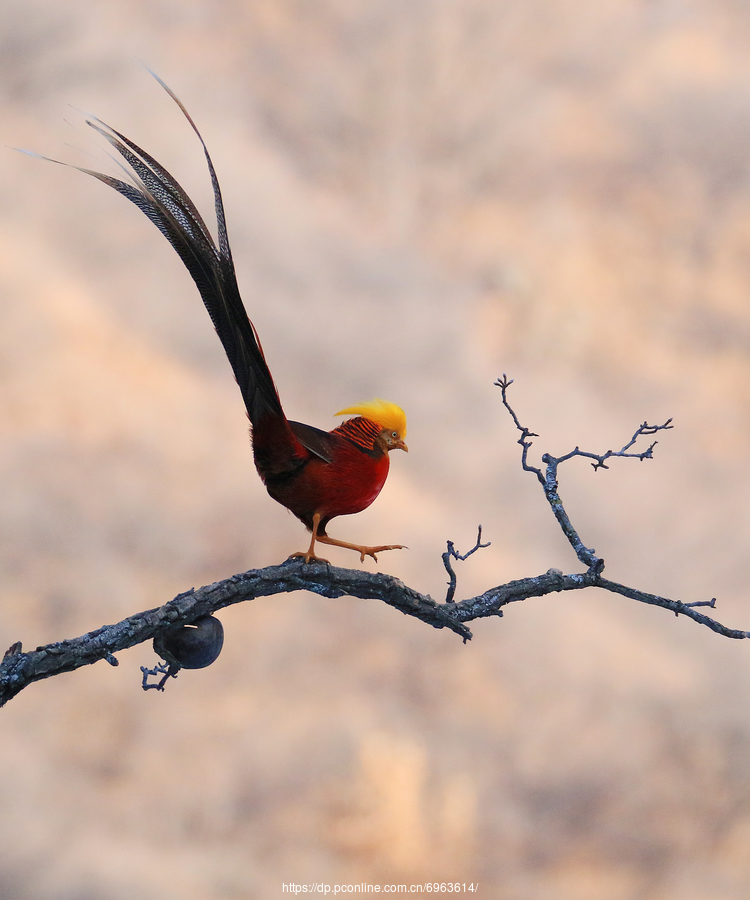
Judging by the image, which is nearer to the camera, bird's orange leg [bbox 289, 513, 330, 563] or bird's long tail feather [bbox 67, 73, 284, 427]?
bird's long tail feather [bbox 67, 73, 284, 427]

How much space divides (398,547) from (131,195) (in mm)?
2031

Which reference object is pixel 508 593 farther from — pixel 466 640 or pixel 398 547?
pixel 398 547

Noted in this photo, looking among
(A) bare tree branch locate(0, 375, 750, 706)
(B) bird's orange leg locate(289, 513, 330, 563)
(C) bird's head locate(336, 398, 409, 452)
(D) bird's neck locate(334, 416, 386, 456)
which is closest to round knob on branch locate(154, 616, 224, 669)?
(A) bare tree branch locate(0, 375, 750, 706)

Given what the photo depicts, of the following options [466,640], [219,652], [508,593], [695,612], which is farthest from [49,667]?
[695,612]

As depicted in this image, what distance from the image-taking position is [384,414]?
12.2 ft

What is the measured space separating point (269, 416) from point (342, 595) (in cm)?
105

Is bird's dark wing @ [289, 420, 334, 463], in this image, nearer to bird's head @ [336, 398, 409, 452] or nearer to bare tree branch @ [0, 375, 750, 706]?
bird's head @ [336, 398, 409, 452]

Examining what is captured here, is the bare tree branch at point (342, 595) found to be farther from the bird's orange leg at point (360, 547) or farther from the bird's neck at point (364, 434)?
the bird's neck at point (364, 434)

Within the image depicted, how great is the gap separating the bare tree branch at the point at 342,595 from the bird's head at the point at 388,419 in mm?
572

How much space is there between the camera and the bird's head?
3.72 meters

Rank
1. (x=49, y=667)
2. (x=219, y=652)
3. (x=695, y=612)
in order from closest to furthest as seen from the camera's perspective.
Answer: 1. (x=49, y=667)
2. (x=219, y=652)
3. (x=695, y=612)

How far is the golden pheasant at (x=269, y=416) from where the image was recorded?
2998mm

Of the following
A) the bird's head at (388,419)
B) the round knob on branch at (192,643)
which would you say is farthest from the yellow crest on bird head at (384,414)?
the round knob on branch at (192,643)

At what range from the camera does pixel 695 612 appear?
12.7 ft
